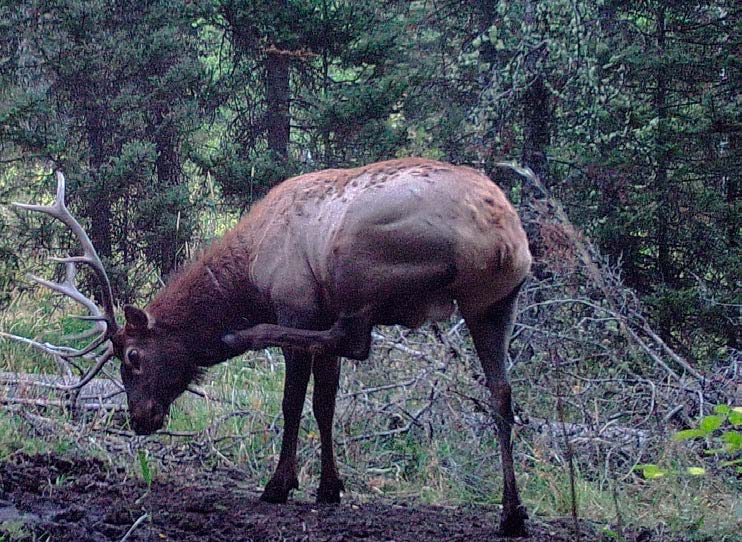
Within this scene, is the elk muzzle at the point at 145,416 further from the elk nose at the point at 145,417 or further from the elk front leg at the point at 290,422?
the elk front leg at the point at 290,422

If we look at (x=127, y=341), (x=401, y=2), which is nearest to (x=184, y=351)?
(x=127, y=341)

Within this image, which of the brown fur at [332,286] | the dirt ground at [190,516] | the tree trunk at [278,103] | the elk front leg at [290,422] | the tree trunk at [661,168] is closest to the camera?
the dirt ground at [190,516]

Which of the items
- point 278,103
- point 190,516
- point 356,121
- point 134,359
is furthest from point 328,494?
point 278,103

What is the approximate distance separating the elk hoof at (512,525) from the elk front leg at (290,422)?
1.34 m

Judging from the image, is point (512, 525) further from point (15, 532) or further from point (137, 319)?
point (137, 319)

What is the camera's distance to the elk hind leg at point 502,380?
15.8 ft

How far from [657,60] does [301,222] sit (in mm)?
5331

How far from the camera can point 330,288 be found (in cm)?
514

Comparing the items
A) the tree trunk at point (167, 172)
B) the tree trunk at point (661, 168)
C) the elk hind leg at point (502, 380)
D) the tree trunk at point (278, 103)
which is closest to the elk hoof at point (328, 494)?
the elk hind leg at point (502, 380)

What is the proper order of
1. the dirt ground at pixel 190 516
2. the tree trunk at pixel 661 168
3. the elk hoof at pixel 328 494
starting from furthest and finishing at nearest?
1. the tree trunk at pixel 661 168
2. the elk hoof at pixel 328 494
3. the dirt ground at pixel 190 516

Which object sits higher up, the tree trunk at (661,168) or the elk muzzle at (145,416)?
the tree trunk at (661,168)

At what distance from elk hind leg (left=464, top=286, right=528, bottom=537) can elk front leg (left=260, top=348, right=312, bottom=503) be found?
3.25ft

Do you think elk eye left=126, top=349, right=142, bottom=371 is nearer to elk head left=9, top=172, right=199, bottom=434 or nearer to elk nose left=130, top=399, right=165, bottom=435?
elk head left=9, top=172, right=199, bottom=434

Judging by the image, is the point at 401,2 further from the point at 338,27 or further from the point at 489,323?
the point at 489,323
